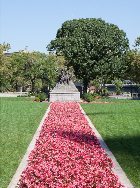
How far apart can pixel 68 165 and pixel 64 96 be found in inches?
1824

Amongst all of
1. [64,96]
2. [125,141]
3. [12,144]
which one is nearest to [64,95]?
[64,96]

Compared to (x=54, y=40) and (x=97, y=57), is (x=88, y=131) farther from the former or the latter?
(x=54, y=40)

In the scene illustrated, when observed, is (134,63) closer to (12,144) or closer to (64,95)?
(64,95)

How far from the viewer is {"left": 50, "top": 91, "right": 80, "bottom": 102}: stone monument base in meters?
57.8

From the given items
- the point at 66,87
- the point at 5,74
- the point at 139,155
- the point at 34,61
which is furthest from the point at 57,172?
the point at 34,61

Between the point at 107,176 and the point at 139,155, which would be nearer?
the point at 107,176

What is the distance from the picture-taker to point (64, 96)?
58031 mm

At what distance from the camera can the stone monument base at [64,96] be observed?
57750 mm

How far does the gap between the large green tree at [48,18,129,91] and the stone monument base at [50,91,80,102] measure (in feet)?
50.2

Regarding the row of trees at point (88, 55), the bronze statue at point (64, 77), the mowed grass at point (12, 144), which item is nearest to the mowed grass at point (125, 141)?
the mowed grass at point (12, 144)

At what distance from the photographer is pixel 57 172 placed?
10852mm

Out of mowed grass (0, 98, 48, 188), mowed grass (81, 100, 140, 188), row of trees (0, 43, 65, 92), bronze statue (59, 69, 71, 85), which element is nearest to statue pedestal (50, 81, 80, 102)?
bronze statue (59, 69, 71, 85)

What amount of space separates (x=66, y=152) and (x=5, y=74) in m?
65.3

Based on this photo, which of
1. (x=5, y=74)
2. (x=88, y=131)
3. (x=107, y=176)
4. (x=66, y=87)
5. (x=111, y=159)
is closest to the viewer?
(x=107, y=176)
